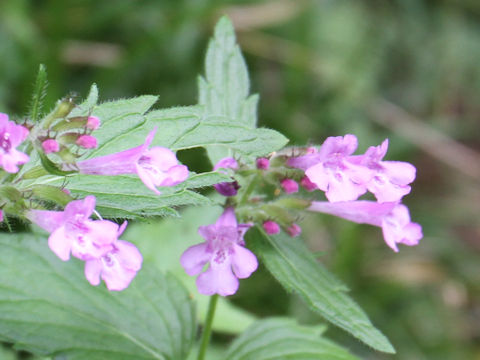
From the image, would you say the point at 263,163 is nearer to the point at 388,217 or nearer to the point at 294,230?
the point at 294,230

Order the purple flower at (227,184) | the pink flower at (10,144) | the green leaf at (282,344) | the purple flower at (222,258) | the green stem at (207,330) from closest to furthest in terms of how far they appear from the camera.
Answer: the pink flower at (10,144) → the purple flower at (222,258) → the purple flower at (227,184) → the green stem at (207,330) → the green leaf at (282,344)

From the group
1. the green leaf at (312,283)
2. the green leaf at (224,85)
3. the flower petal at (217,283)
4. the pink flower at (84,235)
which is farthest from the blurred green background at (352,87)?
the pink flower at (84,235)

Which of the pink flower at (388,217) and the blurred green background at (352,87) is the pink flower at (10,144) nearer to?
the pink flower at (388,217)

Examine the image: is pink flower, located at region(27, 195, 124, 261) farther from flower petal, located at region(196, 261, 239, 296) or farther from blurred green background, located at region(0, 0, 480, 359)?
blurred green background, located at region(0, 0, 480, 359)

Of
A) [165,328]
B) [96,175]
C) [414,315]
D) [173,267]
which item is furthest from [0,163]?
[414,315]

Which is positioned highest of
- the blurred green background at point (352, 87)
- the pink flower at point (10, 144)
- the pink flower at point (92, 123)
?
the blurred green background at point (352, 87)

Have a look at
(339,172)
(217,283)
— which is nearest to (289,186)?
(339,172)
